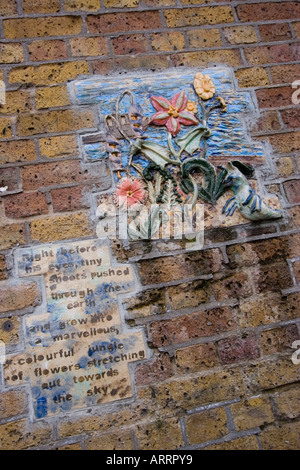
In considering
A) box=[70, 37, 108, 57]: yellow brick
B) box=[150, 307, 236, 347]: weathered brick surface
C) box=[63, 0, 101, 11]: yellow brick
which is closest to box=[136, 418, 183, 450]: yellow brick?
box=[150, 307, 236, 347]: weathered brick surface

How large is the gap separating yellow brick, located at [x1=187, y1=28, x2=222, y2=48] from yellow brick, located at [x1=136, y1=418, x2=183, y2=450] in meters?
1.57

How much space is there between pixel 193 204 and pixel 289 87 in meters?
0.74

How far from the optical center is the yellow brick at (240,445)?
1.44 meters

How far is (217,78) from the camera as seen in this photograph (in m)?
1.79

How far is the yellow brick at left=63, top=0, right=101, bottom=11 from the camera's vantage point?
1785 mm

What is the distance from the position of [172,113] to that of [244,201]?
0.48 metres

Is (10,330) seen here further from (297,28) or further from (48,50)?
(297,28)

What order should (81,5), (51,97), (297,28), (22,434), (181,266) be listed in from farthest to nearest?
1. (297,28)
2. (81,5)
3. (51,97)
4. (181,266)
5. (22,434)

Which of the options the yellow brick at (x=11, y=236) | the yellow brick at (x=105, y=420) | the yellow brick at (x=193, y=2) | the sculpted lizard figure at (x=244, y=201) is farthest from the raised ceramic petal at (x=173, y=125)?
the yellow brick at (x=105, y=420)

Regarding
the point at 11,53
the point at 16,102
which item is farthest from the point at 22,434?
the point at 11,53

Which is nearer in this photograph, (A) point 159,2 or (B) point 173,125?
(B) point 173,125

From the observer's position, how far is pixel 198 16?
187 cm

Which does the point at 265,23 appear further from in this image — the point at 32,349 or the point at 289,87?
the point at 32,349

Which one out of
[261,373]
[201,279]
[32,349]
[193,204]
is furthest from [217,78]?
[32,349]
